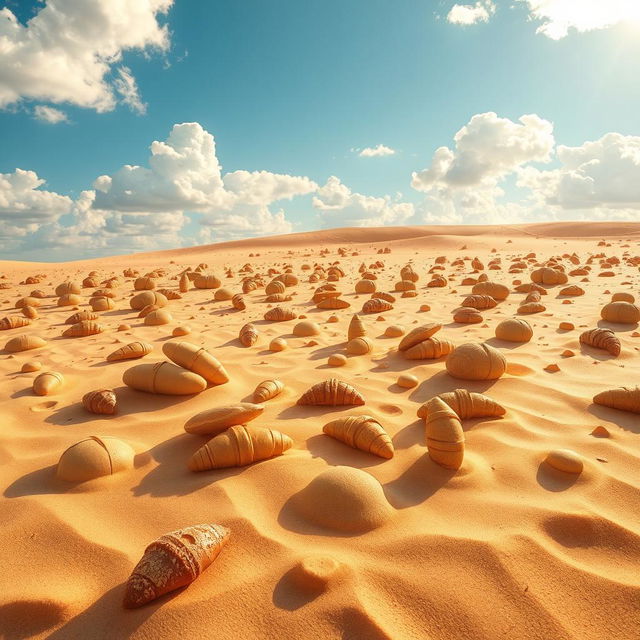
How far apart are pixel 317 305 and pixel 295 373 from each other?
282cm

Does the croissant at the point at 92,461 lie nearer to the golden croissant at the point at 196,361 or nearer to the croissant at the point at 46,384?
the golden croissant at the point at 196,361

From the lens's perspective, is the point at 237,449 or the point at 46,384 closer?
the point at 237,449

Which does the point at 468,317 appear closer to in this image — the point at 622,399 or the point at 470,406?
the point at 622,399

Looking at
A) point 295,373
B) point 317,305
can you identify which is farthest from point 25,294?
point 295,373

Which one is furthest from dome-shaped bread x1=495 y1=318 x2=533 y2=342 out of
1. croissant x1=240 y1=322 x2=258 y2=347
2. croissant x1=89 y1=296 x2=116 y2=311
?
croissant x1=89 y1=296 x2=116 y2=311

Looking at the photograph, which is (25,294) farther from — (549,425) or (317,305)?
(549,425)

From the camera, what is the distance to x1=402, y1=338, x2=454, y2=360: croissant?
3512 mm

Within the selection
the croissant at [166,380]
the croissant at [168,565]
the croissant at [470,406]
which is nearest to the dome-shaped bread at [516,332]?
the croissant at [470,406]

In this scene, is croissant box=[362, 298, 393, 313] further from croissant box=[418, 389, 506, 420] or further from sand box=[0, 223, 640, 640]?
croissant box=[418, 389, 506, 420]

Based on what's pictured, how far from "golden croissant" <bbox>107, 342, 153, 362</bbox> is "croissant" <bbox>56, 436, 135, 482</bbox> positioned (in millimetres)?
1791

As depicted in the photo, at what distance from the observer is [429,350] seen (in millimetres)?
3506

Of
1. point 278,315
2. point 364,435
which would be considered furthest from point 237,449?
point 278,315

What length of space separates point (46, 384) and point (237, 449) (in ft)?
6.34

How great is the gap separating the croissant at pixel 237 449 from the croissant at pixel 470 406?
3.10ft
